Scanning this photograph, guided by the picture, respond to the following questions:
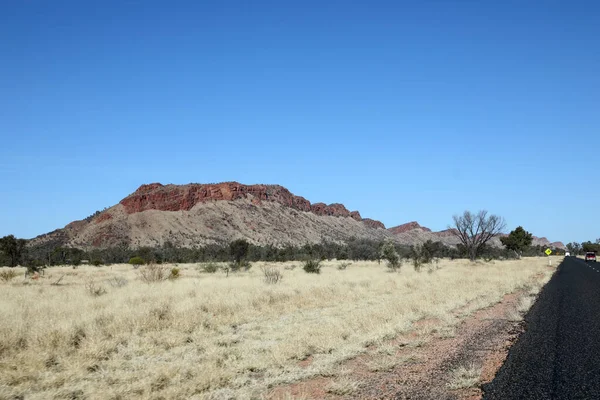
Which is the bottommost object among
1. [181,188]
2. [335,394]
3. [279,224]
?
[335,394]

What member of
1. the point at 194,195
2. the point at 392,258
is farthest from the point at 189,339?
the point at 194,195

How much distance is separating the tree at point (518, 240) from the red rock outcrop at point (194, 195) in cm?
6874

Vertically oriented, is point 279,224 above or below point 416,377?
above

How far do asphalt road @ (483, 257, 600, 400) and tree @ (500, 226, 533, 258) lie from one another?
3492 inches

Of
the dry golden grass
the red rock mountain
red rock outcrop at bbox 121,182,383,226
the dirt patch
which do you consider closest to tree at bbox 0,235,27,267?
the dry golden grass

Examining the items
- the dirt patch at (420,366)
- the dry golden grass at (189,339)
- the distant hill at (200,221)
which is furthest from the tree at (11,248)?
the dirt patch at (420,366)

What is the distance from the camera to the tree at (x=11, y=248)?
181 ft

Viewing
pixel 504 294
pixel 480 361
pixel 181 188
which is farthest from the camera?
pixel 181 188

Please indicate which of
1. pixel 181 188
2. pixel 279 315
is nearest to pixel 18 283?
pixel 279 315

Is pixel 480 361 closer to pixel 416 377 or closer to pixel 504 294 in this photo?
pixel 416 377

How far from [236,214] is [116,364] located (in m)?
115

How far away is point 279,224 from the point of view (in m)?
128

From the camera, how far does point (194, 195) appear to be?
440 feet

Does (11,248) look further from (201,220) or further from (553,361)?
(201,220)
